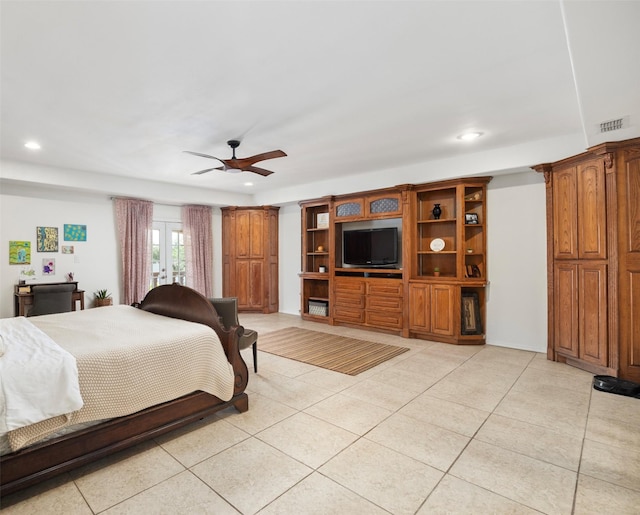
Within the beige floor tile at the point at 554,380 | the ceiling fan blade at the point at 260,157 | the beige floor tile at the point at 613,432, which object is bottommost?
the beige floor tile at the point at 613,432

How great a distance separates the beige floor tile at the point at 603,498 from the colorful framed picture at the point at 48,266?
6938 mm

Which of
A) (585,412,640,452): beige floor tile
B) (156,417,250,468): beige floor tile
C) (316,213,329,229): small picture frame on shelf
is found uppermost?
(316,213,329,229): small picture frame on shelf

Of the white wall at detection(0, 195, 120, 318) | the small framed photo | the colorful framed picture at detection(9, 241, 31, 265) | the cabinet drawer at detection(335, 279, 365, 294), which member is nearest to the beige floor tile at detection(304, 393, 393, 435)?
the cabinet drawer at detection(335, 279, 365, 294)

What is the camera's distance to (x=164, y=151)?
4535 mm

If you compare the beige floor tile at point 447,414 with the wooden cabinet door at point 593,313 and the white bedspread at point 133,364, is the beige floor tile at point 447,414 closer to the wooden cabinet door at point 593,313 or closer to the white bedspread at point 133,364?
the white bedspread at point 133,364

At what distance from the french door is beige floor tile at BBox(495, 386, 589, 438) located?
629 centimetres

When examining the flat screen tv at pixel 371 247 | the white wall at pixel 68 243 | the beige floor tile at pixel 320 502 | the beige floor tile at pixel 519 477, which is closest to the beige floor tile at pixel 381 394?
the beige floor tile at pixel 519 477

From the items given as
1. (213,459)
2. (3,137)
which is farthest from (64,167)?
(213,459)

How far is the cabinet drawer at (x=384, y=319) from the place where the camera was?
561 centimetres

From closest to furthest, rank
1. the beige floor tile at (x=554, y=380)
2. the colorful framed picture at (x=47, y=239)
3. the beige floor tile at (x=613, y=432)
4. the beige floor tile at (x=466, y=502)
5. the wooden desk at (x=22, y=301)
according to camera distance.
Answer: the beige floor tile at (x=466, y=502)
the beige floor tile at (x=613, y=432)
the beige floor tile at (x=554, y=380)
the wooden desk at (x=22, y=301)
the colorful framed picture at (x=47, y=239)

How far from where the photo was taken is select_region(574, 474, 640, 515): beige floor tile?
5.82 ft

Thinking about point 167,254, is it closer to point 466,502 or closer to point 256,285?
point 256,285

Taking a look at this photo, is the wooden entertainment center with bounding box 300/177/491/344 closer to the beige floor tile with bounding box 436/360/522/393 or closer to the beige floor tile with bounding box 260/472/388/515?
the beige floor tile with bounding box 436/360/522/393

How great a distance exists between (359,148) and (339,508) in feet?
13.1
